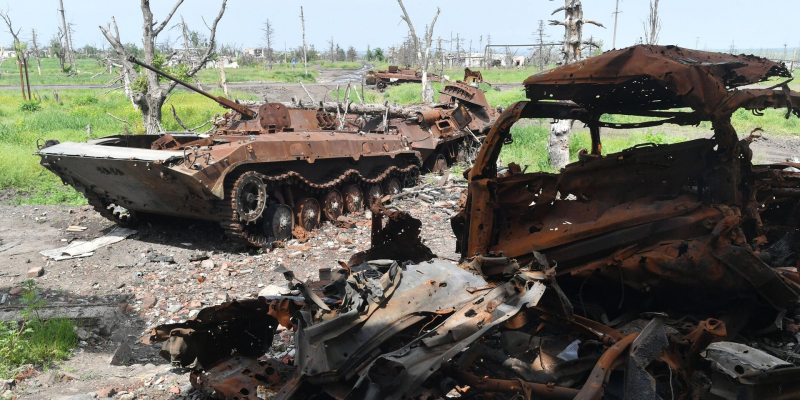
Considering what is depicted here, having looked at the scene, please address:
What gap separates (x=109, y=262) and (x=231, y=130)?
11.4 feet

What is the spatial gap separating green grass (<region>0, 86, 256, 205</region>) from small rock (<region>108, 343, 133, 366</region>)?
27.2 ft

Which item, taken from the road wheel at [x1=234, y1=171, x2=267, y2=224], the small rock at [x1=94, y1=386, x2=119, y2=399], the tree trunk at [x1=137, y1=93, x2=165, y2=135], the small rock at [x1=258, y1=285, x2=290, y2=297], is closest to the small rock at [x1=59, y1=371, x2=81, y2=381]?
the small rock at [x1=94, y1=386, x2=119, y2=399]

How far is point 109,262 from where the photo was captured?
28.5 ft

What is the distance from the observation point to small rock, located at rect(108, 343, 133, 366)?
5500 mm

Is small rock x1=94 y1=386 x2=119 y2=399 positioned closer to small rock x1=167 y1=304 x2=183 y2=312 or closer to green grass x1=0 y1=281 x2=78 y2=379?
green grass x1=0 y1=281 x2=78 y2=379

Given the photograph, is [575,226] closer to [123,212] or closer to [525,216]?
[525,216]

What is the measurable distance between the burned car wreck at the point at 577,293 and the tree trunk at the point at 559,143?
8841 millimetres

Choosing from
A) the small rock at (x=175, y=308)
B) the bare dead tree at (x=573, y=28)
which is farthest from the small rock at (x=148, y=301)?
the bare dead tree at (x=573, y=28)

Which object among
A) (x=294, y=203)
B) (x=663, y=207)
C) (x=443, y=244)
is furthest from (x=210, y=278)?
(x=663, y=207)

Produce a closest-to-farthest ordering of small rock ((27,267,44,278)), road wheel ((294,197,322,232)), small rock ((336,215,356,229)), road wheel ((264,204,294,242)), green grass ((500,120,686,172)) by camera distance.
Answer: small rock ((27,267,44,278)), road wheel ((264,204,294,242)), road wheel ((294,197,322,232)), small rock ((336,215,356,229)), green grass ((500,120,686,172))

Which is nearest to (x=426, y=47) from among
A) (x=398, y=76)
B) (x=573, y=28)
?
(x=398, y=76)

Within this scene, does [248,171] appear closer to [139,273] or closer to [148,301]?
[139,273]

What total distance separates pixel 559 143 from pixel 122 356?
36.3 feet

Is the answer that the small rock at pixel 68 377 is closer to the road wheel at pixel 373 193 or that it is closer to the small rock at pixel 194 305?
Result: the small rock at pixel 194 305
